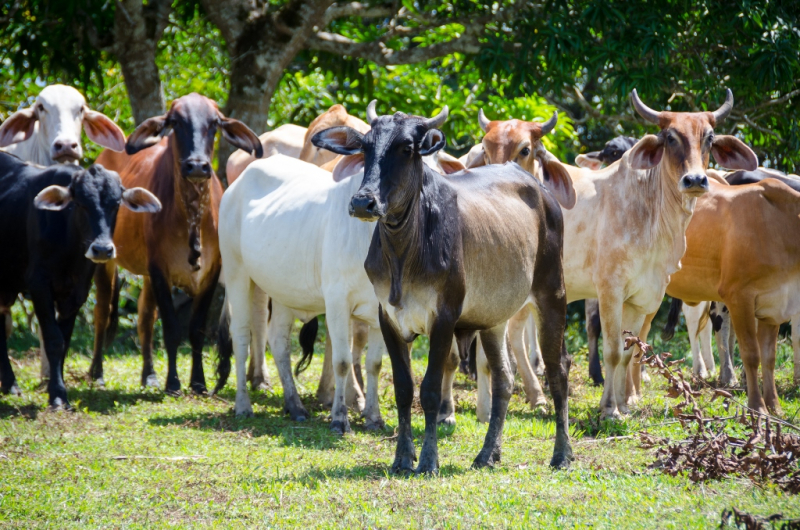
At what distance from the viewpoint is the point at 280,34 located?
38.5 ft

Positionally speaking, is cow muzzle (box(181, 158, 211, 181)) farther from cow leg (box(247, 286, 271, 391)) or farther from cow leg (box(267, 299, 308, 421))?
cow leg (box(267, 299, 308, 421))

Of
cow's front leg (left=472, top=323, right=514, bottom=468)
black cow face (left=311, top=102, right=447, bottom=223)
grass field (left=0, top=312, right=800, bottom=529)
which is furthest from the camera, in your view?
cow's front leg (left=472, top=323, right=514, bottom=468)

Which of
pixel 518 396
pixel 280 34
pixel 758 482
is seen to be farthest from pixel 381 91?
pixel 758 482

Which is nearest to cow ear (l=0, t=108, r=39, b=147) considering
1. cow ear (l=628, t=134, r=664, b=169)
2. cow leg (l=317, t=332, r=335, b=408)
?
cow leg (l=317, t=332, r=335, b=408)

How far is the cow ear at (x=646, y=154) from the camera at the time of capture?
7.75m

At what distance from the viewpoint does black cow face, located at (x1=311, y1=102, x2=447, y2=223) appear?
5.08 meters

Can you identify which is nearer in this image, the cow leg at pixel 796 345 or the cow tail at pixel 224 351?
the cow tail at pixel 224 351

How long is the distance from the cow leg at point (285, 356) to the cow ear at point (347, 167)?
189 cm

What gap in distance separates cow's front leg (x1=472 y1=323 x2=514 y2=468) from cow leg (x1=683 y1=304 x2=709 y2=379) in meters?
4.54

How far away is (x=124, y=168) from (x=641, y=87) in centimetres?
581

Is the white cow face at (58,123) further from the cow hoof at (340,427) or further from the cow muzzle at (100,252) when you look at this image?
the cow hoof at (340,427)

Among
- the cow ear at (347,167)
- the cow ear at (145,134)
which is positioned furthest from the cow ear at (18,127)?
the cow ear at (347,167)

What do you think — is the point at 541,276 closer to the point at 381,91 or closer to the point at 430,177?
the point at 430,177

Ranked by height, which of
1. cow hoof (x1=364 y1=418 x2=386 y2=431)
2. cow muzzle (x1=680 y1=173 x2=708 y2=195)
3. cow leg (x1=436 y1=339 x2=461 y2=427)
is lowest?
cow hoof (x1=364 y1=418 x2=386 y2=431)
